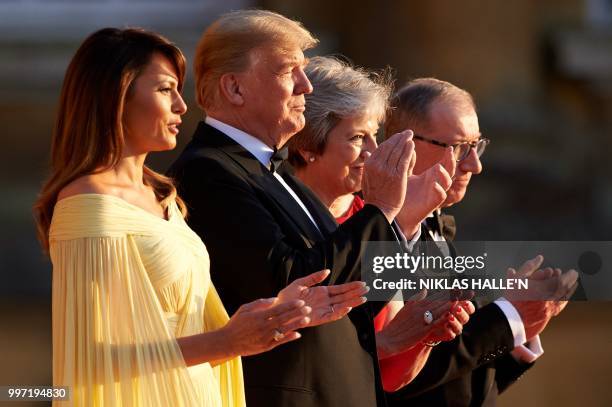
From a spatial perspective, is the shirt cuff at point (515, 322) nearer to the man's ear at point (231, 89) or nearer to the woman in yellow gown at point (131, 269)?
the man's ear at point (231, 89)

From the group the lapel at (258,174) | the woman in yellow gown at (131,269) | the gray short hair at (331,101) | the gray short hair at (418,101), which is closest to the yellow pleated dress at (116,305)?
the woman in yellow gown at (131,269)

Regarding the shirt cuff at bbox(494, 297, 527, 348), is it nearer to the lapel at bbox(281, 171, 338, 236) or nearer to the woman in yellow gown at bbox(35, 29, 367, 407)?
the lapel at bbox(281, 171, 338, 236)

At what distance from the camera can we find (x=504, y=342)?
517 cm

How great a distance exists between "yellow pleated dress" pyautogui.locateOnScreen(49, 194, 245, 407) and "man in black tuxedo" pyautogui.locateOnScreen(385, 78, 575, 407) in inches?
50.9

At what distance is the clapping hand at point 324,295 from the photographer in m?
3.90

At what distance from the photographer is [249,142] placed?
4.55 meters

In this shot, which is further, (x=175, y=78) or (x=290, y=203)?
(x=290, y=203)

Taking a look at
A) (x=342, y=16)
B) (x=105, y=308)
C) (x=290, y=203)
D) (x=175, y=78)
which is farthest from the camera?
(x=342, y=16)

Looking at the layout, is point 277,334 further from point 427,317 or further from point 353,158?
point 353,158

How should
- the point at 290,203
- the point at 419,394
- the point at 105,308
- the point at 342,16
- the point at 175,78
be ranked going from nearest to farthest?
the point at 105,308 < the point at 175,78 < the point at 290,203 < the point at 419,394 < the point at 342,16

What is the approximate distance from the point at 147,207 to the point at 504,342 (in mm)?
1549

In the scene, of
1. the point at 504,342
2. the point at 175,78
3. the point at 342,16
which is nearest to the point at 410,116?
the point at 504,342

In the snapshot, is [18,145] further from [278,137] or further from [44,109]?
[278,137]

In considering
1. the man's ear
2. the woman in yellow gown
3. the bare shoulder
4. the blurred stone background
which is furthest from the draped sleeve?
the blurred stone background
